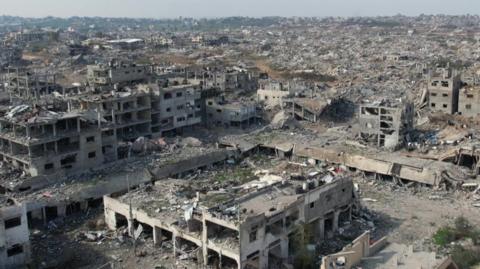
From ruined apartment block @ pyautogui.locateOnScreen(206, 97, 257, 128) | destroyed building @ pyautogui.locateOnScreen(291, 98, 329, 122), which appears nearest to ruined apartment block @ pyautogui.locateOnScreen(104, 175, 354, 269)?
ruined apartment block @ pyautogui.locateOnScreen(206, 97, 257, 128)

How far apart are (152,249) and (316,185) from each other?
7.75m

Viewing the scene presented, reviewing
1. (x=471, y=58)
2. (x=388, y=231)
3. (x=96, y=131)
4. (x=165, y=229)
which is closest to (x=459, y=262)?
(x=388, y=231)

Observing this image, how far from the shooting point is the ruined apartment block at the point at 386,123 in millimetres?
38406

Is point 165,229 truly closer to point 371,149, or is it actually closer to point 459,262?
point 459,262

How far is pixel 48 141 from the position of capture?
3152 cm

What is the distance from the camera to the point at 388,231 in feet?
88.1

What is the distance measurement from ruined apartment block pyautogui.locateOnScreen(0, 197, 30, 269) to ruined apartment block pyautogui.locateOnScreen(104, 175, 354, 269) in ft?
15.7

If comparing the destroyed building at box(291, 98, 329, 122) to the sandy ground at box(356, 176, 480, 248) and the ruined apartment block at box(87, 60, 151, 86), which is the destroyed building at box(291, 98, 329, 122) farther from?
the sandy ground at box(356, 176, 480, 248)

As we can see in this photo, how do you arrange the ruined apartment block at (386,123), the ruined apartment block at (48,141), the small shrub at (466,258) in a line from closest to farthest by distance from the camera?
the small shrub at (466,258) < the ruined apartment block at (48,141) < the ruined apartment block at (386,123)

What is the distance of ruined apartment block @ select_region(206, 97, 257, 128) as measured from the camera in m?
46.8

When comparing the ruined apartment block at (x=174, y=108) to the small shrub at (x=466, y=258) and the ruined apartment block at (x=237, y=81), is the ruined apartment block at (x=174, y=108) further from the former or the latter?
the small shrub at (x=466, y=258)

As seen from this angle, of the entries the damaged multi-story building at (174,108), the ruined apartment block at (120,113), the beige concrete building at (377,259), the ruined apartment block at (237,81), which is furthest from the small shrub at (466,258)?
the ruined apartment block at (237,81)

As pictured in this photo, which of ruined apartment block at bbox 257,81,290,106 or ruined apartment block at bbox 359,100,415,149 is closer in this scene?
ruined apartment block at bbox 359,100,415,149

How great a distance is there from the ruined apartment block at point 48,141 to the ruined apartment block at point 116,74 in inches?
656
